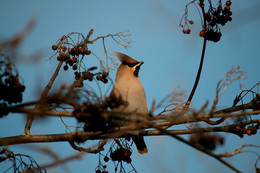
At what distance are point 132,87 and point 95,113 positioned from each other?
7.63 feet

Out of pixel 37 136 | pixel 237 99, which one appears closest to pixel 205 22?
pixel 237 99

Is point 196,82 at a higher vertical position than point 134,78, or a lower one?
lower

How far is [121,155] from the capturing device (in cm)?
340

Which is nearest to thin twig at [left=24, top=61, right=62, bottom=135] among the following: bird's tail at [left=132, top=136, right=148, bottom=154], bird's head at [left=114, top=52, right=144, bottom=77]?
bird's head at [left=114, top=52, right=144, bottom=77]

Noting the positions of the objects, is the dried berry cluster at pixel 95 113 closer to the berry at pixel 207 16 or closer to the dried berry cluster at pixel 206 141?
the dried berry cluster at pixel 206 141

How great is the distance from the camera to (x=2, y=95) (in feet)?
7.20

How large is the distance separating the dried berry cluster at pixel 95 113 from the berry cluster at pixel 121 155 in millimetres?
1149

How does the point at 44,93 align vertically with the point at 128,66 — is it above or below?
below

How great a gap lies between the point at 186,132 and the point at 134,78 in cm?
156

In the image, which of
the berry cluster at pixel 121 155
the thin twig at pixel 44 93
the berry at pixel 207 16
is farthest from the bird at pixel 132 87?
the berry at pixel 207 16

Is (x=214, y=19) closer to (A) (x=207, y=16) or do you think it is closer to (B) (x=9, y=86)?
(A) (x=207, y=16)

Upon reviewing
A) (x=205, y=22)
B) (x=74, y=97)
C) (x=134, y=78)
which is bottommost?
(x=74, y=97)

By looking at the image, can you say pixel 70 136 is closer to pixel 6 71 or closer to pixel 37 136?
pixel 37 136

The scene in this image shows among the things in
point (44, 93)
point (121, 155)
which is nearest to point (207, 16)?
point (121, 155)
